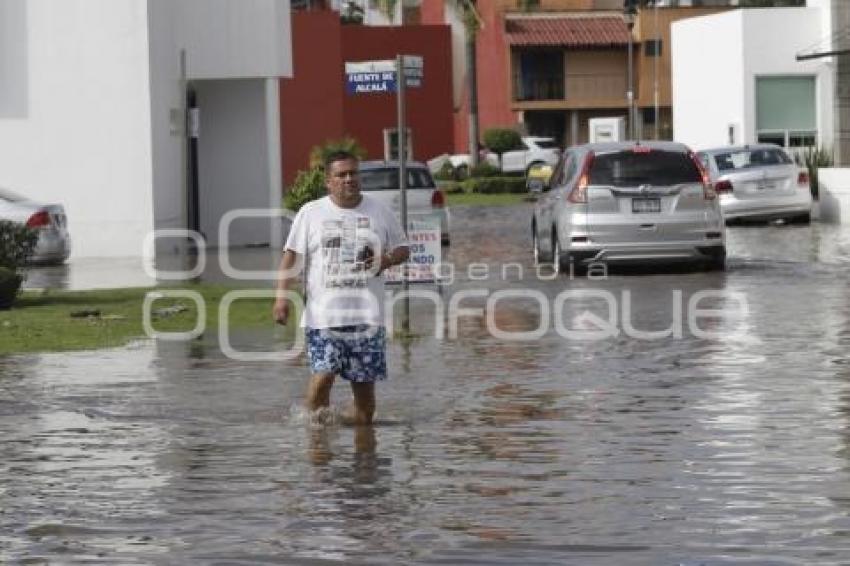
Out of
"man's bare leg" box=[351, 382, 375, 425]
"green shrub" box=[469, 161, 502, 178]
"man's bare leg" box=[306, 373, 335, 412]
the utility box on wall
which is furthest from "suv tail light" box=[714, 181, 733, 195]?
"green shrub" box=[469, 161, 502, 178]

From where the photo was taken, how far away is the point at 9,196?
31.0 metres

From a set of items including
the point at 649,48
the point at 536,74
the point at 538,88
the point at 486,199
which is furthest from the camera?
the point at 538,88

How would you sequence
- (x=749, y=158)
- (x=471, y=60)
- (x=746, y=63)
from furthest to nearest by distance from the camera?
(x=471, y=60) → (x=746, y=63) → (x=749, y=158)

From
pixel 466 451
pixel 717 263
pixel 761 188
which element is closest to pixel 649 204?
pixel 717 263

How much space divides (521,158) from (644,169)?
166 ft

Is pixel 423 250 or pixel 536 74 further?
pixel 536 74

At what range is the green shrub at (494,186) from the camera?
2638 inches

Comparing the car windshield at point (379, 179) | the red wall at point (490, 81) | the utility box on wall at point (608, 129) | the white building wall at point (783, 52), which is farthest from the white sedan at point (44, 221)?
the red wall at point (490, 81)

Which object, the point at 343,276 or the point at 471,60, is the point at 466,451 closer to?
the point at 343,276

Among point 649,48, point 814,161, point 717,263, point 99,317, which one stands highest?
point 649,48

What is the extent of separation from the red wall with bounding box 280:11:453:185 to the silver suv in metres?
37.7

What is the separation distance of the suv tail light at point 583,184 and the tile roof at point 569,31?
59088mm

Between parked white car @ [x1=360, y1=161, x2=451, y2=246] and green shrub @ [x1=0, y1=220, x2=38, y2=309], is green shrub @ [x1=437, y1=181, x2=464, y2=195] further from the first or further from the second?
green shrub @ [x1=0, y1=220, x2=38, y2=309]

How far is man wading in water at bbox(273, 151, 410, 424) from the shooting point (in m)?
12.9
